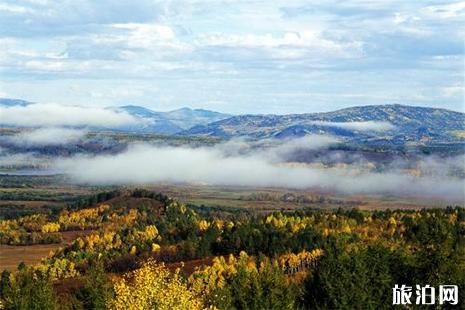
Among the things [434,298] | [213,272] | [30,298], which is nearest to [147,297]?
[434,298]

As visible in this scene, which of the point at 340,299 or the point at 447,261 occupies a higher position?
the point at 447,261

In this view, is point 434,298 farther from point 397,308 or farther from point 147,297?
point 147,297

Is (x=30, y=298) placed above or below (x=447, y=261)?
below

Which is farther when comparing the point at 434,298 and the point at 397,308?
the point at 397,308

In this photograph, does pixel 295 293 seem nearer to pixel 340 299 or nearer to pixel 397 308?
pixel 340 299

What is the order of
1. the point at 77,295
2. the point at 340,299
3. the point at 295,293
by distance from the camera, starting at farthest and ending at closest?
the point at 77,295, the point at 295,293, the point at 340,299

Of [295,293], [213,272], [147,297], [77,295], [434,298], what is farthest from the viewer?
[213,272]

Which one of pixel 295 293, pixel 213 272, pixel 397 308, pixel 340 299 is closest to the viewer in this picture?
pixel 397 308

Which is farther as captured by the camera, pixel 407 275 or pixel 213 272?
pixel 213 272

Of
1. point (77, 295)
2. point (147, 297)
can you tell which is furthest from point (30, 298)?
point (147, 297)
